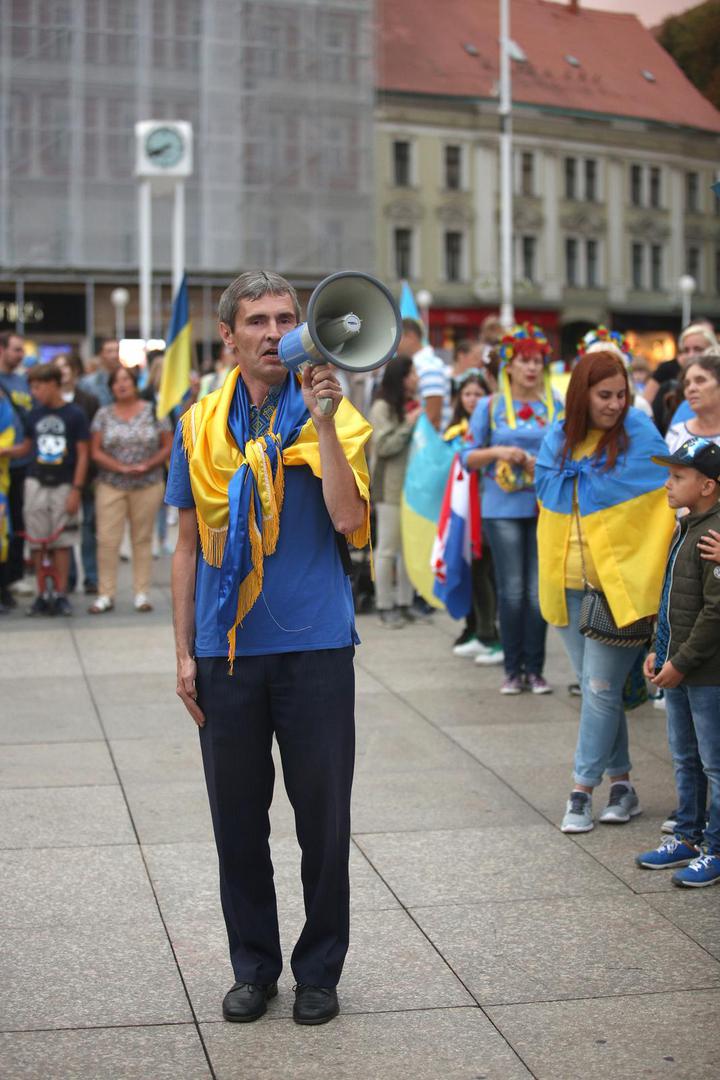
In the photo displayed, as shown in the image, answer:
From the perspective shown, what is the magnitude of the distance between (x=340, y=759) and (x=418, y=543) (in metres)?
6.58

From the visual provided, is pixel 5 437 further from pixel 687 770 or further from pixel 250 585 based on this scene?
pixel 250 585

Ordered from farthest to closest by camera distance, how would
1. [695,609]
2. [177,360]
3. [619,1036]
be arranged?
1. [177,360]
2. [695,609]
3. [619,1036]

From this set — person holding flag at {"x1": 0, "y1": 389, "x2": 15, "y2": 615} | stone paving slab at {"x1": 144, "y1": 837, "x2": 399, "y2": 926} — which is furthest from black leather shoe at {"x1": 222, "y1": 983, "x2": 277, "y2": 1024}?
person holding flag at {"x1": 0, "y1": 389, "x2": 15, "y2": 615}

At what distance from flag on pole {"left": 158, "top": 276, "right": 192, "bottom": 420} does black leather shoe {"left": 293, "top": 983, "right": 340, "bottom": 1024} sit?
9587mm

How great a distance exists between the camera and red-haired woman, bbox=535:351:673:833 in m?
6.07

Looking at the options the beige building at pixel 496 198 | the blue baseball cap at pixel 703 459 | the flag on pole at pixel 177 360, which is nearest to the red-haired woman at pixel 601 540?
the blue baseball cap at pixel 703 459

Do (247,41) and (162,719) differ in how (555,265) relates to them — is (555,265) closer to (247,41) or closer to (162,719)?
(247,41)

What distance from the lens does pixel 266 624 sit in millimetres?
4105

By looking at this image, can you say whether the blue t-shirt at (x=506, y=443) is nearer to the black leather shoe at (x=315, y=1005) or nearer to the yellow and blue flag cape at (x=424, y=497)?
the yellow and blue flag cape at (x=424, y=497)

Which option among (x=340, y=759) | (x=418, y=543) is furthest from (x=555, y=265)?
(x=340, y=759)

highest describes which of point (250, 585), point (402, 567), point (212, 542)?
point (212, 542)

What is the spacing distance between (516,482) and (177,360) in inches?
227

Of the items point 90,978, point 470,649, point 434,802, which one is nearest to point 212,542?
point 90,978

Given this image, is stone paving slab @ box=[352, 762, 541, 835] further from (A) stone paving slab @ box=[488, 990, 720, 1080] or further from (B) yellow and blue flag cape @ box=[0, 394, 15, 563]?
(B) yellow and blue flag cape @ box=[0, 394, 15, 563]
